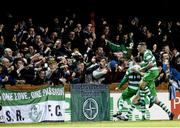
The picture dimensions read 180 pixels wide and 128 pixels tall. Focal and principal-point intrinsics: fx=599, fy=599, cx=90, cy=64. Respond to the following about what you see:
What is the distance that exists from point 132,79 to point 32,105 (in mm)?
4141

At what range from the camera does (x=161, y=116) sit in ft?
73.2

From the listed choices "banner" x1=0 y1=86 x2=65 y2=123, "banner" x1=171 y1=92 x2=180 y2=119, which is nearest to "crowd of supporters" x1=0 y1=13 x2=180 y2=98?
"banner" x1=171 y1=92 x2=180 y2=119

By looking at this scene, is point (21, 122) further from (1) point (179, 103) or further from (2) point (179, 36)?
(2) point (179, 36)

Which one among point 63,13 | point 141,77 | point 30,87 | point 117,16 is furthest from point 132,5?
point 30,87

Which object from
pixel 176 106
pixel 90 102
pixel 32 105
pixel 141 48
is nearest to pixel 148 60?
pixel 141 48

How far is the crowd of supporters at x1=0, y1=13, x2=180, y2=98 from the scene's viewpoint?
22.2m

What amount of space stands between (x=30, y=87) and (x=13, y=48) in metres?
2.57

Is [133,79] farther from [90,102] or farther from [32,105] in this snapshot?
[32,105]

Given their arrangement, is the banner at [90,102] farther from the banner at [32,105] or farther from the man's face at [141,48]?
the man's face at [141,48]

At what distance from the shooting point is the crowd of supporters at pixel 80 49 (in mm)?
22156

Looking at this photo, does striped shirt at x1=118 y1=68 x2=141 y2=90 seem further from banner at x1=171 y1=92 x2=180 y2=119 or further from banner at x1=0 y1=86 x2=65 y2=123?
banner at x1=0 y1=86 x2=65 y2=123

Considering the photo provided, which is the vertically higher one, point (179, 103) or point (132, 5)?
point (132, 5)

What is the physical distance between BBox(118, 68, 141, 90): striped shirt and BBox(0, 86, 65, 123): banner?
2.87 meters

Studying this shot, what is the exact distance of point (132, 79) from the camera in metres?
22.7
